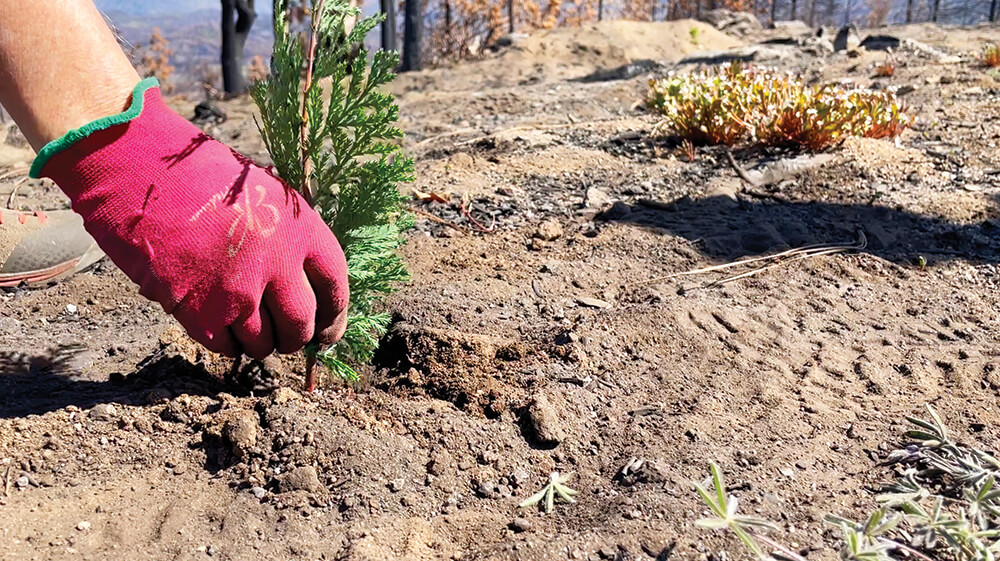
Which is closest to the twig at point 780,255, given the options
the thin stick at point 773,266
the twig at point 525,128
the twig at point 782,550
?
the thin stick at point 773,266

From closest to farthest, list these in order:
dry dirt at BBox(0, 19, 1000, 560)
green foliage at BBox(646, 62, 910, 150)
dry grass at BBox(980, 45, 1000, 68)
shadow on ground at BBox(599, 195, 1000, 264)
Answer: dry dirt at BBox(0, 19, 1000, 560) < shadow on ground at BBox(599, 195, 1000, 264) < green foliage at BBox(646, 62, 910, 150) < dry grass at BBox(980, 45, 1000, 68)

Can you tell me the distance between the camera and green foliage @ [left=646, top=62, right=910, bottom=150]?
498 cm

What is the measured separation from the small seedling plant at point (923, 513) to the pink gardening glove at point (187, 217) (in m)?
1.20

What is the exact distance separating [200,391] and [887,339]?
8.32 ft

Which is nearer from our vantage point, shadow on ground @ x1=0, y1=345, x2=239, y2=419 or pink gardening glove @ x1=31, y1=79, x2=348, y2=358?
pink gardening glove @ x1=31, y1=79, x2=348, y2=358

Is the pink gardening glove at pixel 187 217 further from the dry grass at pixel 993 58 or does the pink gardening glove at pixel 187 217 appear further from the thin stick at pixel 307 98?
the dry grass at pixel 993 58

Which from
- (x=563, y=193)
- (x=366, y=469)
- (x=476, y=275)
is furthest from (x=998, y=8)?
(x=366, y=469)

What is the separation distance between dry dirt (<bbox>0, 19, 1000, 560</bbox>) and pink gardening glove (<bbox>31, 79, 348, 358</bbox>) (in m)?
0.44

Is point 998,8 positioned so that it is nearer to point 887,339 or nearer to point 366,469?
point 887,339

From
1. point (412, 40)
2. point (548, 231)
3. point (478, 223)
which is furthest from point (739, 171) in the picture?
point (412, 40)

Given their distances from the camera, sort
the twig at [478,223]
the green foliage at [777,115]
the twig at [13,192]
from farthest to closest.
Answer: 1. the twig at [13,192]
2. the green foliage at [777,115]
3. the twig at [478,223]

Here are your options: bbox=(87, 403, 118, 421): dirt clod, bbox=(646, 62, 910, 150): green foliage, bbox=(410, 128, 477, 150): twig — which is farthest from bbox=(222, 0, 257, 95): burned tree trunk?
bbox=(87, 403, 118, 421): dirt clod

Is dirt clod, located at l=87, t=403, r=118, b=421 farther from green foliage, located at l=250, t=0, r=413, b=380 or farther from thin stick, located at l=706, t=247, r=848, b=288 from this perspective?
thin stick, located at l=706, t=247, r=848, b=288

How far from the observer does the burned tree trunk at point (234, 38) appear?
12484 millimetres
